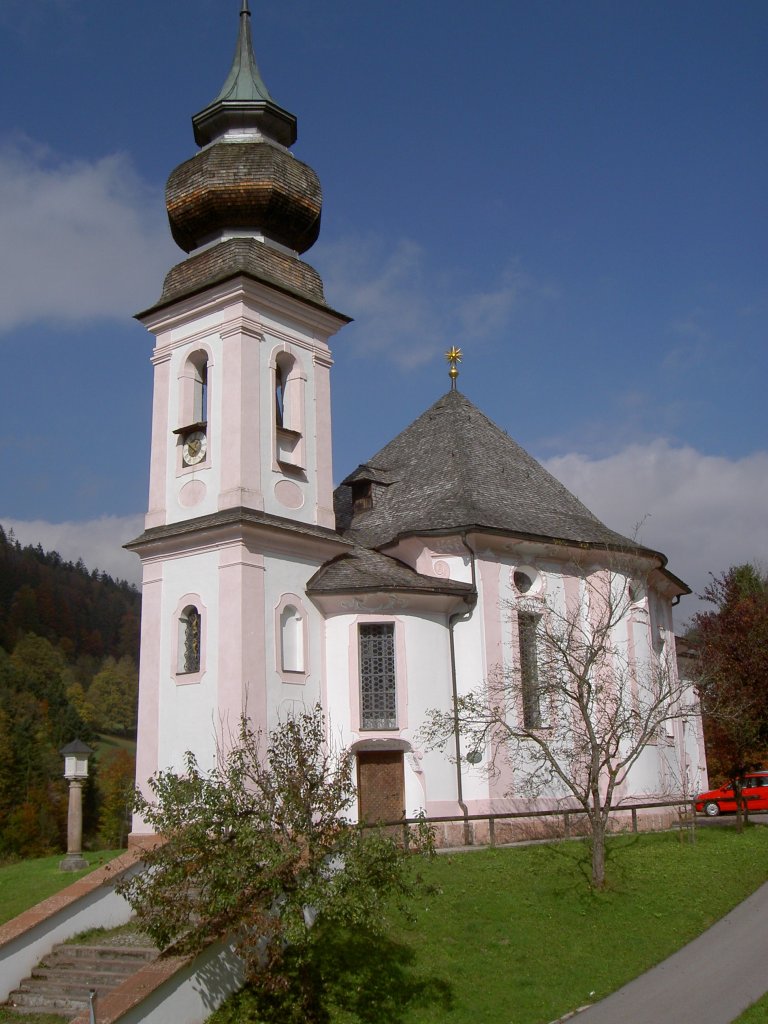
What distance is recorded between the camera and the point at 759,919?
51.4 ft

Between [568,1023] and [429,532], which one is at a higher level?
[429,532]

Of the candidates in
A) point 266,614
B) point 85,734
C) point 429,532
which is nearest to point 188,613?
point 266,614

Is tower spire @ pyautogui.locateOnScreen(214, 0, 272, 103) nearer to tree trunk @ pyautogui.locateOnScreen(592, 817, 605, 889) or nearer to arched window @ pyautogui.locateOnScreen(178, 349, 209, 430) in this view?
arched window @ pyautogui.locateOnScreen(178, 349, 209, 430)

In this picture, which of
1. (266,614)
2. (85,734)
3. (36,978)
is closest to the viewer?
(36,978)

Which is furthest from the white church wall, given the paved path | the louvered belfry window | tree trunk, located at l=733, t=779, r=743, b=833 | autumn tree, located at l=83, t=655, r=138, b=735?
autumn tree, located at l=83, t=655, r=138, b=735

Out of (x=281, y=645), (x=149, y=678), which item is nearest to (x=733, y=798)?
(x=281, y=645)

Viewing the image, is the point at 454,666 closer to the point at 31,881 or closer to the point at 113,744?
the point at 31,881

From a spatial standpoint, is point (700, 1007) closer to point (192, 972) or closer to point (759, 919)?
point (759, 919)

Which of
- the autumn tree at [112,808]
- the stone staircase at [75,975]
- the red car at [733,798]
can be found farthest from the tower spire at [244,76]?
the autumn tree at [112,808]

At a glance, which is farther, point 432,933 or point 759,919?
point 759,919

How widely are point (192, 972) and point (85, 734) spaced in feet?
227

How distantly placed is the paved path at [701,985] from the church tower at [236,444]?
8791mm

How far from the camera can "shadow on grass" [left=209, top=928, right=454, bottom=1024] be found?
12.1m

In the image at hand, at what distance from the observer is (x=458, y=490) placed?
24656 mm
